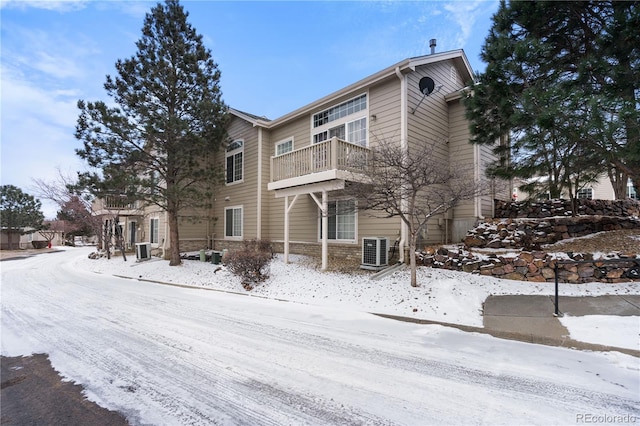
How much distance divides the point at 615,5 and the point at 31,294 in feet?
53.6

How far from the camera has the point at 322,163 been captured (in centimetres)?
957

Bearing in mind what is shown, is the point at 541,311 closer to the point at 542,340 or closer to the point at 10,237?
the point at 542,340

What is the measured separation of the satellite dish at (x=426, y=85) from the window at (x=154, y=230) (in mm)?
15622

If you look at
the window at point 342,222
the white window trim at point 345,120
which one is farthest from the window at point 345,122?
the window at point 342,222

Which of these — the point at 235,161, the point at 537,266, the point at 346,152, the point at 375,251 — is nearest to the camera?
the point at 537,266

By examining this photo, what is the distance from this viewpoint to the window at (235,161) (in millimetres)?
15617

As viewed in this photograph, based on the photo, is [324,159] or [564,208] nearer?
[324,159]

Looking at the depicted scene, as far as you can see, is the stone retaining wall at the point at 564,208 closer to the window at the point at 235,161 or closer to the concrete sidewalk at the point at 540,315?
the concrete sidewalk at the point at 540,315

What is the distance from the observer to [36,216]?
32969 millimetres

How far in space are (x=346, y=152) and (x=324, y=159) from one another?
716 mm

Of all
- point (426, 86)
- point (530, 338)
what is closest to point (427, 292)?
point (530, 338)

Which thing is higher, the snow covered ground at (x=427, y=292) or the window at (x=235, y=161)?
the window at (x=235, y=161)

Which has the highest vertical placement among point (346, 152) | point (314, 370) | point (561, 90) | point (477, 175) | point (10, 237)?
point (561, 90)

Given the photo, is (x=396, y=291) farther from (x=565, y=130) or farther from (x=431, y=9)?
(x=431, y=9)
